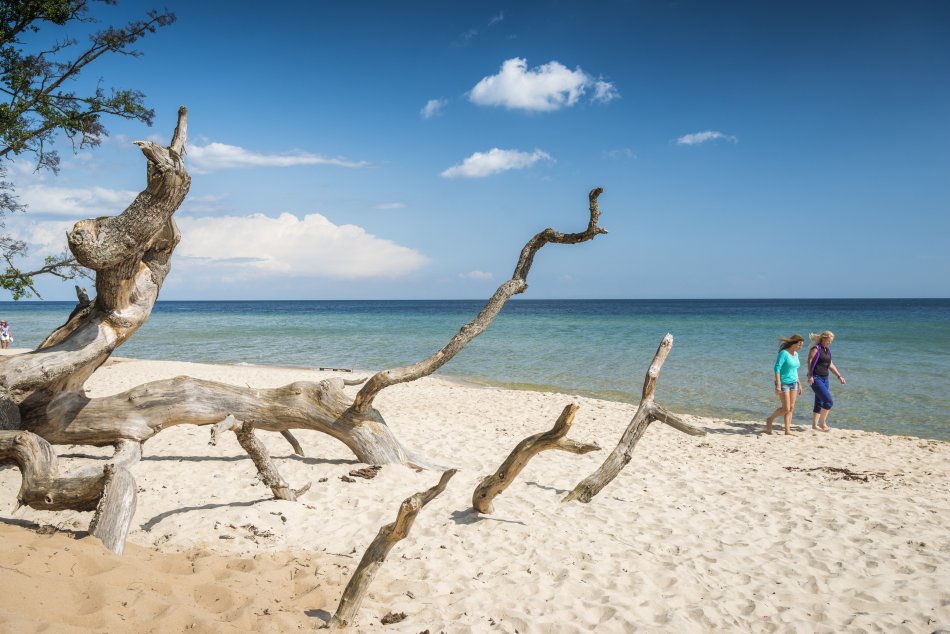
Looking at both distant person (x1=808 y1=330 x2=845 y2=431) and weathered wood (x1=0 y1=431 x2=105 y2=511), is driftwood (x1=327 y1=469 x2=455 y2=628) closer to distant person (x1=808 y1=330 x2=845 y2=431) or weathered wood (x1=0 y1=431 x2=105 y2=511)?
weathered wood (x1=0 y1=431 x2=105 y2=511)

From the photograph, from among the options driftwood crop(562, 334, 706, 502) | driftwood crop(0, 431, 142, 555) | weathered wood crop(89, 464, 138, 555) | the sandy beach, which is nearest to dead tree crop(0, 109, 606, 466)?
the sandy beach

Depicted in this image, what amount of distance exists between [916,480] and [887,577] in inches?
169

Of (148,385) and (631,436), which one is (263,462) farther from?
(631,436)

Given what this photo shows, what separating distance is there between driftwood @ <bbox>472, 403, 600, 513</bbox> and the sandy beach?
240mm

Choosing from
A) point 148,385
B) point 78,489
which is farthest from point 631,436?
point 148,385

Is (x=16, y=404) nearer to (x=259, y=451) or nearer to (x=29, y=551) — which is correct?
(x=259, y=451)

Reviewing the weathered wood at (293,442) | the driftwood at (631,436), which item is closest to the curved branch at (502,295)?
the driftwood at (631,436)

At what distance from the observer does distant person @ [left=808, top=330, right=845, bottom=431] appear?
1132cm

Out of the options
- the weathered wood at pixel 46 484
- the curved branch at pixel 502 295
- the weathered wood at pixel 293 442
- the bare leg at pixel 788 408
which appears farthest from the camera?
the bare leg at pixel 788 408

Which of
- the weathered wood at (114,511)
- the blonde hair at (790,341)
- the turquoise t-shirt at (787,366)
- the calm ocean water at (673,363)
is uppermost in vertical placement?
the blonde hair at (790,341)

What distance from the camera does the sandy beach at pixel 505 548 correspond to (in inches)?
145

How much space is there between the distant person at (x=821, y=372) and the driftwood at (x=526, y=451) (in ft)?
27.0

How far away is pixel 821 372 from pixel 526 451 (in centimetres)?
898

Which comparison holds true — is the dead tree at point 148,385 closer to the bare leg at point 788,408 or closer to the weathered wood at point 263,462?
the weathered wood at point 263,462
